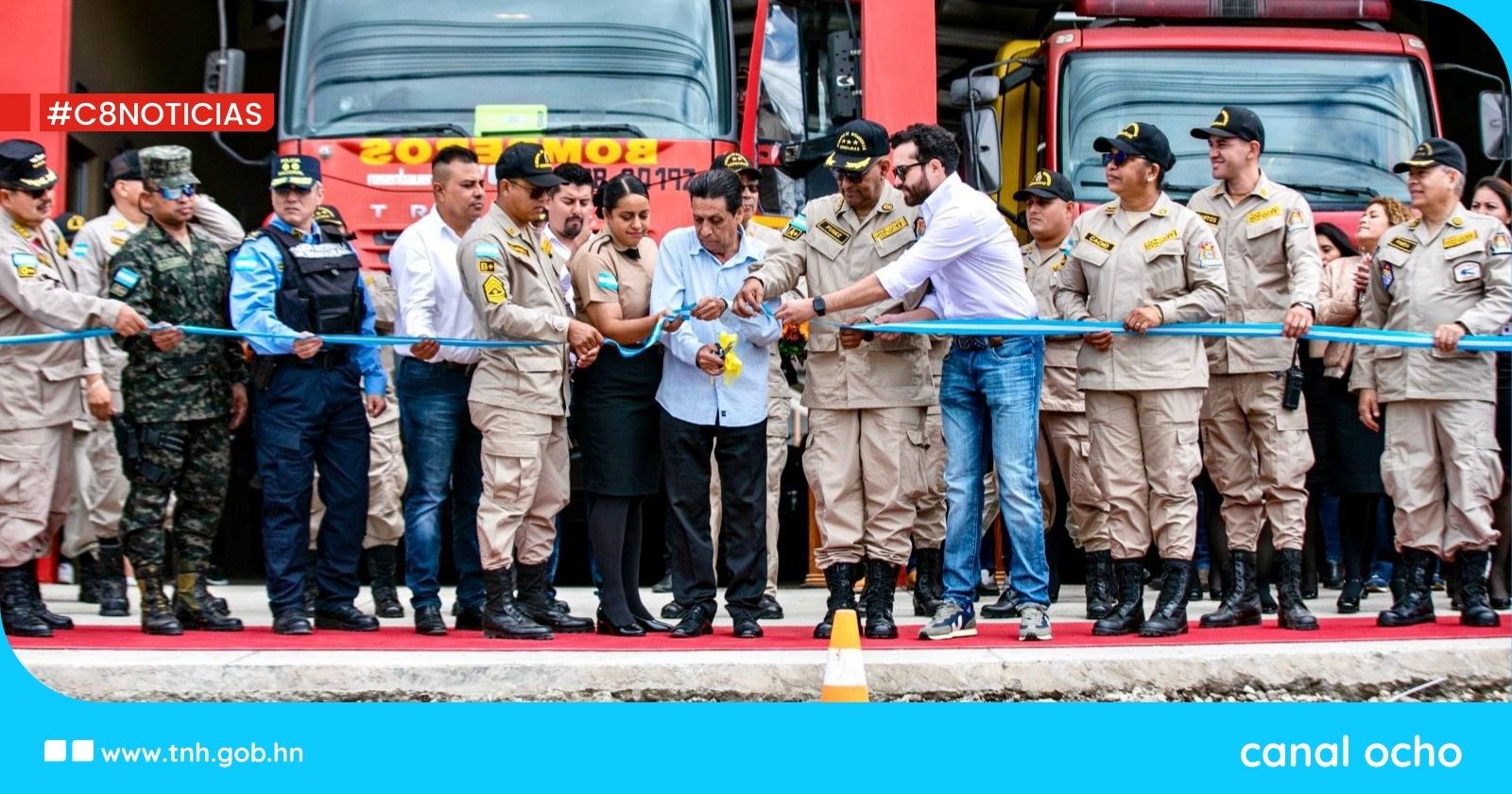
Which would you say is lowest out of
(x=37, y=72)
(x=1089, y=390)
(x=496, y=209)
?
(x=1089, y=390)

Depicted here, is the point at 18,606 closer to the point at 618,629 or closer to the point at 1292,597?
the point at 618,629

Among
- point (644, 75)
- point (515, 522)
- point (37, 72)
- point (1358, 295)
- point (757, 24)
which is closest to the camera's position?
point (515, 522)

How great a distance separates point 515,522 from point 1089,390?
6.89 feet

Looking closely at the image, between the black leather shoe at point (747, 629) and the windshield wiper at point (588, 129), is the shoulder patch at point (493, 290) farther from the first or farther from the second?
the windshield wiper at point (588, 129)

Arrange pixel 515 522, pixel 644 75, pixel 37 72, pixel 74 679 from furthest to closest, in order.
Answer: pixel 644 75 < pixel 37 72 < pixel 515 522 < pixel 74 679

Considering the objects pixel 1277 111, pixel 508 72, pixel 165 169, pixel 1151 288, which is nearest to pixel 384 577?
pixel 165 169

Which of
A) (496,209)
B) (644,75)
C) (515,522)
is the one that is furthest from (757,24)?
(515,522)

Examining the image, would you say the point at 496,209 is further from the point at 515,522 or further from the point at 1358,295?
the point at 1358,295

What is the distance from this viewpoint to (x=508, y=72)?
879 centimetres

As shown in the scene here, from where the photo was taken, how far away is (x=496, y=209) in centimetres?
669

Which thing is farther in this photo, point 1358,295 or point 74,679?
point 1358,295

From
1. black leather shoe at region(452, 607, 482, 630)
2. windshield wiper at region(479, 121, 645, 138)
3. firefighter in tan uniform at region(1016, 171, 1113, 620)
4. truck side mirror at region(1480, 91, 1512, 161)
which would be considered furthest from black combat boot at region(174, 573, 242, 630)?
truck side mirror at region(1480, 91, 1512, 161)

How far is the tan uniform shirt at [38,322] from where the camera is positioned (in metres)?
6.48

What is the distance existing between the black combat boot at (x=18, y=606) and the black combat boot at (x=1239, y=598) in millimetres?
4210
